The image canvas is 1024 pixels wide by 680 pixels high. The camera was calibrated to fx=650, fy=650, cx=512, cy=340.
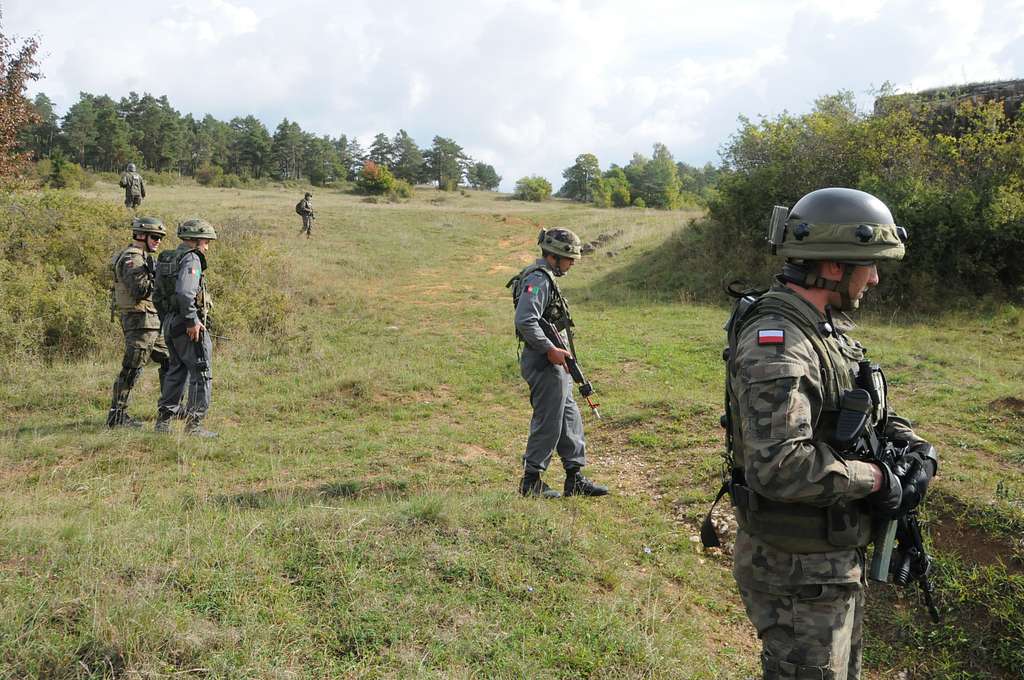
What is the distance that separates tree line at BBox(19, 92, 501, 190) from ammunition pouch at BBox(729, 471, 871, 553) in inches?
2078

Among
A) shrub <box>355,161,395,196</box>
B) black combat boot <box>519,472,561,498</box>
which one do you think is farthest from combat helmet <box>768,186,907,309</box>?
shrub <box>355,161,395,196</box>

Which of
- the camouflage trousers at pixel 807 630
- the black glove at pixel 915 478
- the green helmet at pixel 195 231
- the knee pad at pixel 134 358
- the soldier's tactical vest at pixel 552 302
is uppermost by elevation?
the green helmet at pixel 195 231

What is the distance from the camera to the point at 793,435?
193 centimetres

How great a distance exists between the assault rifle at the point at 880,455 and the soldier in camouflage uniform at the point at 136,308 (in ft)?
20.4

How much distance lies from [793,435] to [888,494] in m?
0.37

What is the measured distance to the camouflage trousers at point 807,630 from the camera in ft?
6.65

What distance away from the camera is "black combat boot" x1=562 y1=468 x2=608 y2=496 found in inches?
191

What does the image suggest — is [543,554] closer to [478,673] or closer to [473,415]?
[478,673]

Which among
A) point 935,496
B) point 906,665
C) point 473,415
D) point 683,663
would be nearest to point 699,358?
point 473,415

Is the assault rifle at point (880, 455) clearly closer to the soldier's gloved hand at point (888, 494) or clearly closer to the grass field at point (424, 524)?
the soldier's gloved hand at point (888, 494)

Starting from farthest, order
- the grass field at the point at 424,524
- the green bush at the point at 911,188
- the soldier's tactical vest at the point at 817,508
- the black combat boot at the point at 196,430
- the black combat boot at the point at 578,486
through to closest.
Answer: the green bush at the point at 911,188 < the black combat boot at the point at 196,430 < the black combat boot at the point at 578,486 < the grass field at the point at 424,524 < the soldier's tactical vest at the point at 817,508

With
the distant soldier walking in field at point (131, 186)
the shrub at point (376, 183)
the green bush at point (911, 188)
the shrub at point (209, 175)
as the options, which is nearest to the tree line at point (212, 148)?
the shrub at point (209, 175)

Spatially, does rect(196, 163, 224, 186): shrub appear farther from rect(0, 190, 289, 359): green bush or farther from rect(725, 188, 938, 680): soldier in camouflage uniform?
rect(725, 188, 938, 680): soldier in camouflage uniform

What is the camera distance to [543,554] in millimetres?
3674
